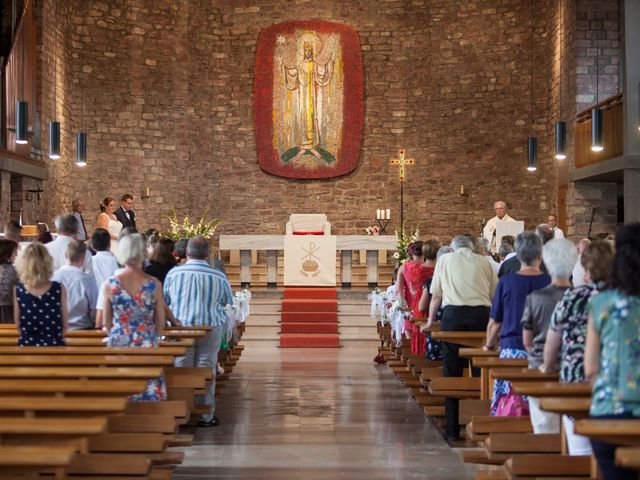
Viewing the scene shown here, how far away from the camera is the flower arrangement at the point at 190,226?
1715 cm

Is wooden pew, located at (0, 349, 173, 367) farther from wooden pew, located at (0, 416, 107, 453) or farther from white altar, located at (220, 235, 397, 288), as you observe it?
white altar, located at (220, 235, 397, 288)

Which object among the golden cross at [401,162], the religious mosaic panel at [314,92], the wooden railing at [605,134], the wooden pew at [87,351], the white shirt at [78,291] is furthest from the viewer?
the religious mosaic panel at [314,92]

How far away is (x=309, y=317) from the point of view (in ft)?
49.3

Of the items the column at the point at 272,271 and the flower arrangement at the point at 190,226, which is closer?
the column at the point at 272,271

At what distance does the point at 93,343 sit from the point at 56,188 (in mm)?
11388

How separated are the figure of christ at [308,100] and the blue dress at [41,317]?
14.6m

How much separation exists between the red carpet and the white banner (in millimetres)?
343

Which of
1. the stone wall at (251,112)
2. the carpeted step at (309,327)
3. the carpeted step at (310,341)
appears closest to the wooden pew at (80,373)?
the carpeted step at (310,341)

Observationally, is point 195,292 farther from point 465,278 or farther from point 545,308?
point 545,308

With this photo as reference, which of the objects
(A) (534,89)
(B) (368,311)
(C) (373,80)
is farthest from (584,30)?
(B) (368,311)

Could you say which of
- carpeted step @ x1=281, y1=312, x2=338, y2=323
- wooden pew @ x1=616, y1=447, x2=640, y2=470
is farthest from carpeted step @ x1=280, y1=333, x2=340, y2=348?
wooden pew @ x1=616, y1=447, x2=640, y2=470

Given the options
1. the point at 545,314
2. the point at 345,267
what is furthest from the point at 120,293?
the point at 345,267

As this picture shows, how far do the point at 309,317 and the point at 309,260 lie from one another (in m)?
1.46

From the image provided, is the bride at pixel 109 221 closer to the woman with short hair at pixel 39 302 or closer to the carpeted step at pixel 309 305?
the carpeted step at pixel 309 305
